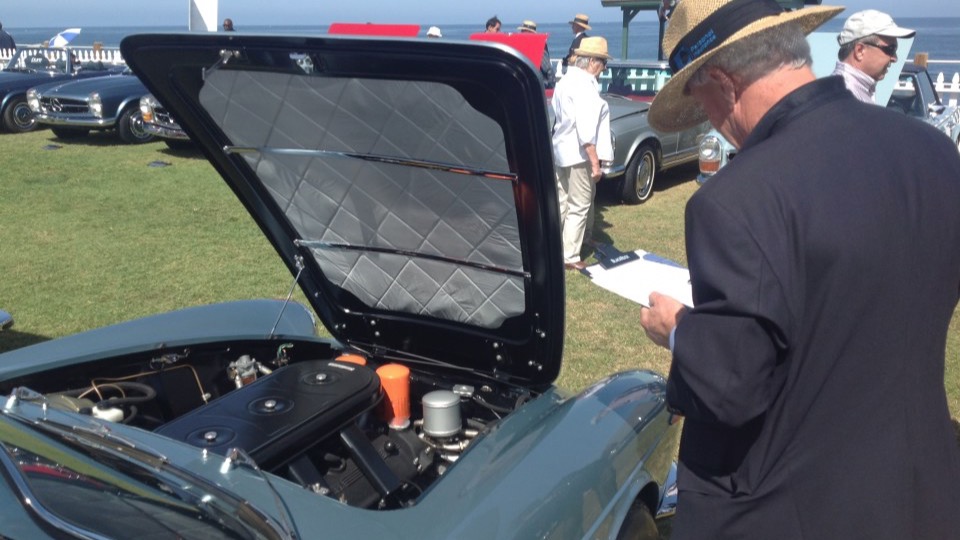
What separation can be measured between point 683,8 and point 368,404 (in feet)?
4.33

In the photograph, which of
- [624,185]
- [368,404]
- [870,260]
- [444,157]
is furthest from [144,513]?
[624,185]

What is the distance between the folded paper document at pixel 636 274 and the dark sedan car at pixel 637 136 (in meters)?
5.06

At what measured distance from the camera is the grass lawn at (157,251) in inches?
201

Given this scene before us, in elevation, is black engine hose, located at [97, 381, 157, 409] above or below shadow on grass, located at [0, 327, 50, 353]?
above

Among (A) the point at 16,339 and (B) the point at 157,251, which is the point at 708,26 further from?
(B) the point at 157,251

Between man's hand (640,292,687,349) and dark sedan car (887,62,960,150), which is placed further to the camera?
dark sedan car (887,62,960,150)

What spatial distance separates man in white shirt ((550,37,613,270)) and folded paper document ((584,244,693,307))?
357 centimetres

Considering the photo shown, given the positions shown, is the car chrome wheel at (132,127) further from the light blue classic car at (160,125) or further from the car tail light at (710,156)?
the car tail light at (710,156)

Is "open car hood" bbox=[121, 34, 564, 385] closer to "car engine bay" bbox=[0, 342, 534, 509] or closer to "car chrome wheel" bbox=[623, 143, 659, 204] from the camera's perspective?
"car engine bay" bbox=[0, 342, 534, 509]

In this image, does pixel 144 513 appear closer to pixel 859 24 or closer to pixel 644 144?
pixel 859 24

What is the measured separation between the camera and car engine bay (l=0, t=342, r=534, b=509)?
6.98 ft

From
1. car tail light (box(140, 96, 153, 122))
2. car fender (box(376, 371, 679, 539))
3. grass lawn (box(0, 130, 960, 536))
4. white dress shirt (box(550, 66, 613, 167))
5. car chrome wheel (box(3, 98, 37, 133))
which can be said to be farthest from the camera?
car chrome wheel (box(3, 98, 37, 133))

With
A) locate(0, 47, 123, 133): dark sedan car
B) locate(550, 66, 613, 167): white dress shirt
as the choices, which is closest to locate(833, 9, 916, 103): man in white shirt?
locate(550, 66, 613, 167): white dress shirt

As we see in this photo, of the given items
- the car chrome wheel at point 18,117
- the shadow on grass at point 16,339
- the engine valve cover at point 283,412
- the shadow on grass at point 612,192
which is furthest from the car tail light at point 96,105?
the engine valve cover at point 283,412
